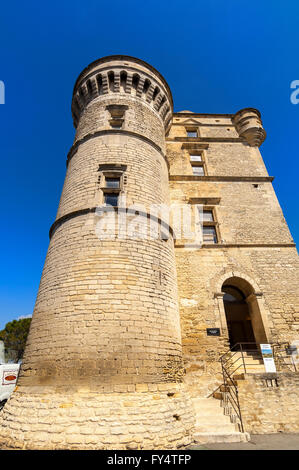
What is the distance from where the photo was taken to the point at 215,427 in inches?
212

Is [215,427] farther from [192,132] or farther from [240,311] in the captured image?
[192,132]

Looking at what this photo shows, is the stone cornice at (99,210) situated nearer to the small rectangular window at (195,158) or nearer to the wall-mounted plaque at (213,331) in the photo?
the wall-mounted plaque at (213,331)

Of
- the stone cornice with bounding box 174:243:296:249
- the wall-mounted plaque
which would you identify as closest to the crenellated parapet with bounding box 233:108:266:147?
the stone cornice with bounding box 174:243:296:249

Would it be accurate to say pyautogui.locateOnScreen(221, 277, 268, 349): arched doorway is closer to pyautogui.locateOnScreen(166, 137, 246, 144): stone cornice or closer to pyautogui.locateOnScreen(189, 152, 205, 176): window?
pyautogui.locateOnScreen(189, 152, 205, 176): window

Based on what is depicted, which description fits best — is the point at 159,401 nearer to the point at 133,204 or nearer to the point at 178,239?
the point at 133,204

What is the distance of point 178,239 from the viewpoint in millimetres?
10617

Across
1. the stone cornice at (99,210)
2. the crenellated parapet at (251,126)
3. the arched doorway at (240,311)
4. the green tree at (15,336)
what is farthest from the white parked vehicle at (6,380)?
the crenellated parapet at (251,126)

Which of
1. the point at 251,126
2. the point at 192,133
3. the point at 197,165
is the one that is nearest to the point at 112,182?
the point at 197,165

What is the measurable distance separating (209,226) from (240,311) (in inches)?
181

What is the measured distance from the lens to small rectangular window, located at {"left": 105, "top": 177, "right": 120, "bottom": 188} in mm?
8016

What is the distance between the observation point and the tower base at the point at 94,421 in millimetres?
4301

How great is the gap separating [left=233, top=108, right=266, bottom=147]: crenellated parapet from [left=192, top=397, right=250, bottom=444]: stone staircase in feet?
47.1
